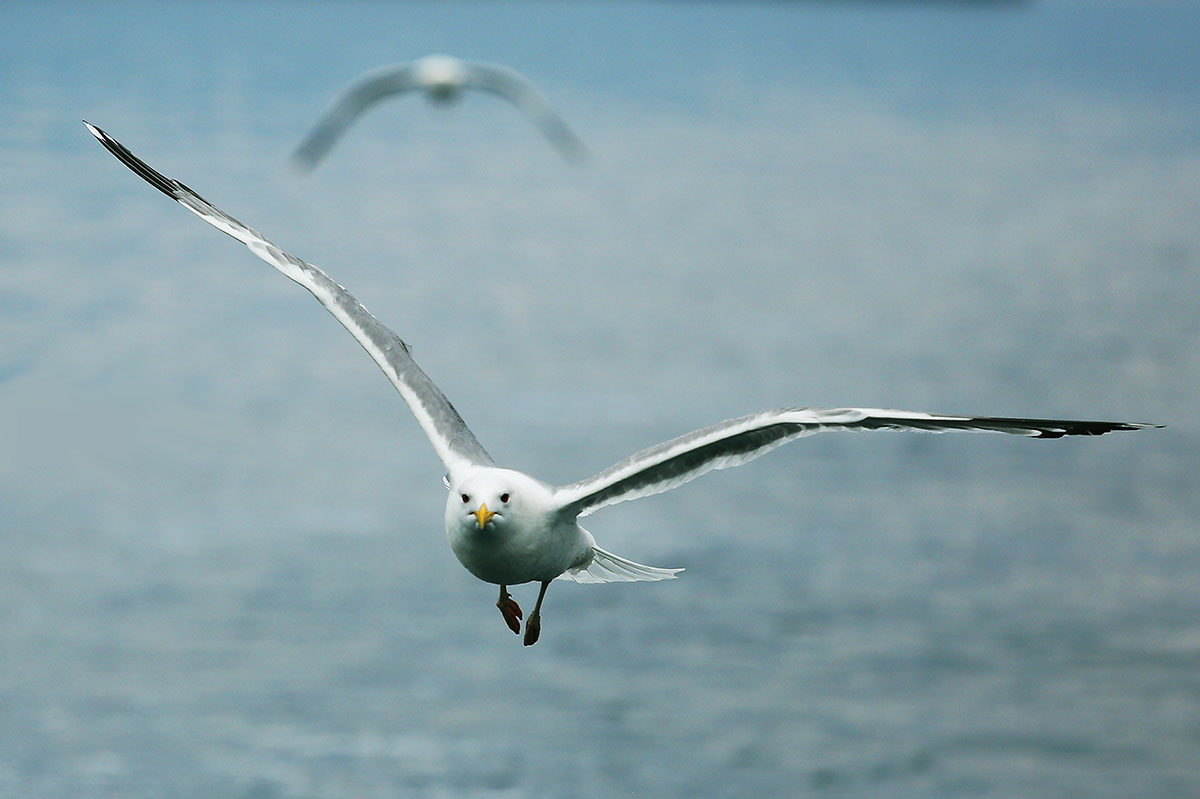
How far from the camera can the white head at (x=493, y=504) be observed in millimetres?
17766

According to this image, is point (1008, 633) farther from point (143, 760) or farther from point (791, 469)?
point (143, 760)

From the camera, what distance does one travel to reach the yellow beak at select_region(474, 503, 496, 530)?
17.7 meters

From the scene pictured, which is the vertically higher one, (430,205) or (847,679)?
(430,205)

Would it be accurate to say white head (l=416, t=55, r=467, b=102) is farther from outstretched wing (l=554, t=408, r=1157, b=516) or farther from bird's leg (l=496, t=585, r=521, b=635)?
outstretched wing (l=554, t=408, r=1157, b=516)

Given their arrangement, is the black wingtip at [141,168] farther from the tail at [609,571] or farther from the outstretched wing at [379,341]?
the tail at [609,571]

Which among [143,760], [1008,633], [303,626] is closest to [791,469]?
[1008,633]

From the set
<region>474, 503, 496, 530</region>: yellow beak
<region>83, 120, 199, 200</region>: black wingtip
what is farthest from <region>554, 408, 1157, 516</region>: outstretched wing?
<region>83, 120, 199, 200</region>: black wingtip

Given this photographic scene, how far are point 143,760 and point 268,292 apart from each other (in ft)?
234

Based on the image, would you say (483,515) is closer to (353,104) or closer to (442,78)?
(353,104)

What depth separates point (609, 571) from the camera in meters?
21.2

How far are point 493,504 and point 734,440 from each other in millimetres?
2545

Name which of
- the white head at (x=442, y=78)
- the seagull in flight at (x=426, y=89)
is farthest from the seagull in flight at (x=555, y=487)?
the white head at (x=442, y=78)

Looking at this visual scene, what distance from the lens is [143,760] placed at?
372 ft

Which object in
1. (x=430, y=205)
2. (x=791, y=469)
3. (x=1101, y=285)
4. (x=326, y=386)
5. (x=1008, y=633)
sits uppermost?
(x=430, y=205)
